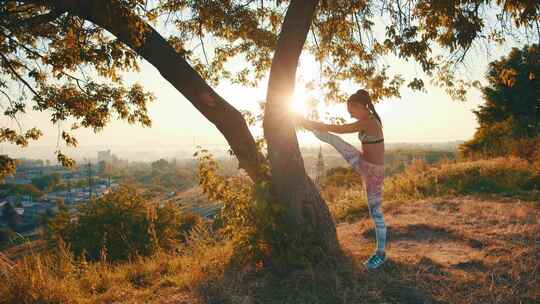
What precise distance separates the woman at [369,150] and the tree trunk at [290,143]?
0.51m

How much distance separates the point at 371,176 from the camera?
4547 mm

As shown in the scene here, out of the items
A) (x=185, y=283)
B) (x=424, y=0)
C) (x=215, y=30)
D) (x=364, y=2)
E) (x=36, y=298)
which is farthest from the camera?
(x=215, y=30)

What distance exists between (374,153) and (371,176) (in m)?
0.29

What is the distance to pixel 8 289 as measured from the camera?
4121 mm

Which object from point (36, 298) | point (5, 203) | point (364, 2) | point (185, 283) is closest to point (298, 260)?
point (185, 283)

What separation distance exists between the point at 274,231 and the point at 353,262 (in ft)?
3.71

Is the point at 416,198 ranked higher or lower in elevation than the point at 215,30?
lower

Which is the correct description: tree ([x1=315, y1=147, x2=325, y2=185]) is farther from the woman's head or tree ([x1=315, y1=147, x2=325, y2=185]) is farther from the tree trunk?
the woman's head

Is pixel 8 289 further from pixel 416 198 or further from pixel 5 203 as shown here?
pixel 5 203

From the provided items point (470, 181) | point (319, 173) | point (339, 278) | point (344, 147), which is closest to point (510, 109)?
point (319, 173)

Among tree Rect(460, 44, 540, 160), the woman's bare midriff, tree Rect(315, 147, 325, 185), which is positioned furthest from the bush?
tree Rect(460, 44, 540, 160)

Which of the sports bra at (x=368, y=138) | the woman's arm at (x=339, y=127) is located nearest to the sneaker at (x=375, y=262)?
the sports bra at (x=368, y=138)

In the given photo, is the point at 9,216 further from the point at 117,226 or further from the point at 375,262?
the point at 375,262

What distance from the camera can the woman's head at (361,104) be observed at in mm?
4508
